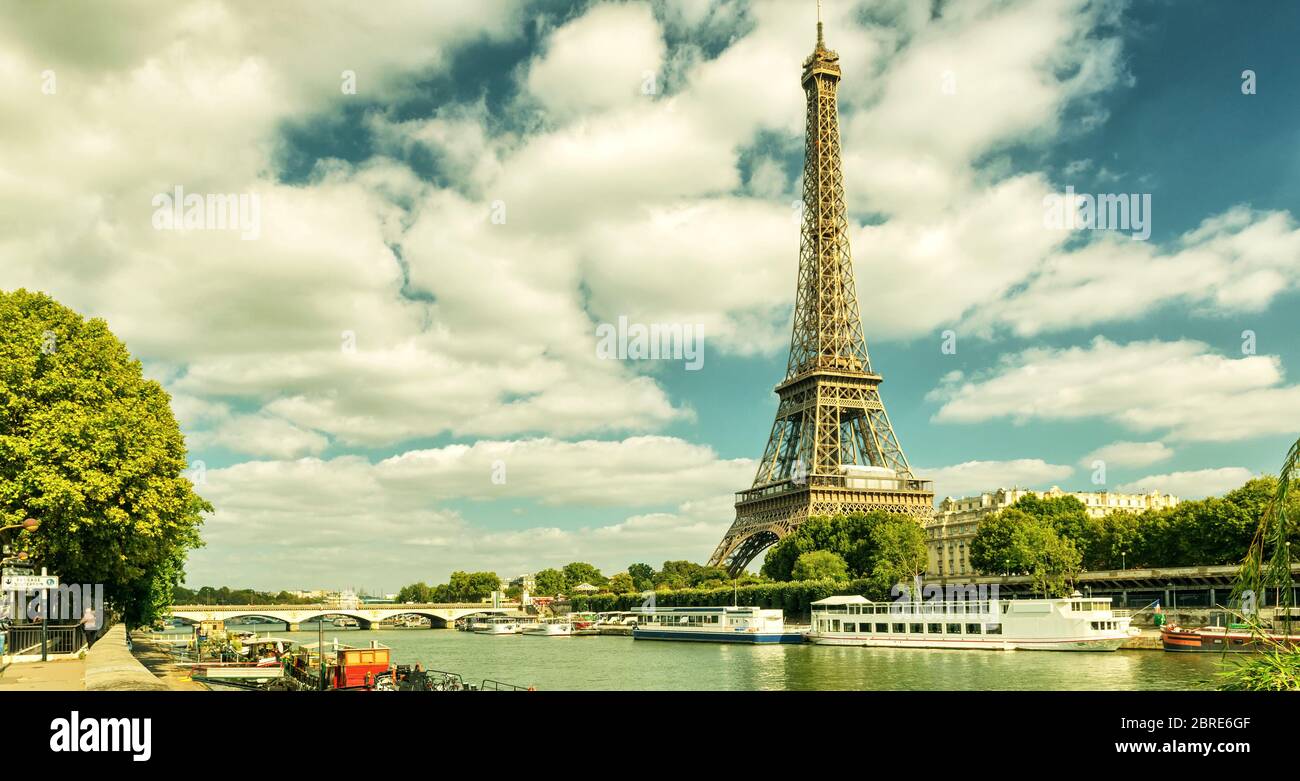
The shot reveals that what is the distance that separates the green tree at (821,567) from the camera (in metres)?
87.4

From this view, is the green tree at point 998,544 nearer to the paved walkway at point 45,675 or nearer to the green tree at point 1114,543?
the green tree at point 1114,543

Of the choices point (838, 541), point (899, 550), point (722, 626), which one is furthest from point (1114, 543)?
point (722, 626)

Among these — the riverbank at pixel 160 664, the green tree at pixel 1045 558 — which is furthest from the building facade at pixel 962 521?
the riverbank at pixel 160 664

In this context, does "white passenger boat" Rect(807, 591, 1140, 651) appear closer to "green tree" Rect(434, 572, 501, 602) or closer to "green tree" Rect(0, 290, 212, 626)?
"green tree" Rect(0, 290, 212, 626)

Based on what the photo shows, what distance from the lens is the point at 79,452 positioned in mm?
29000

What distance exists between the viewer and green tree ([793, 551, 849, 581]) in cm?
8744

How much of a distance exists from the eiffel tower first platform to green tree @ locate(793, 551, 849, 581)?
984cm

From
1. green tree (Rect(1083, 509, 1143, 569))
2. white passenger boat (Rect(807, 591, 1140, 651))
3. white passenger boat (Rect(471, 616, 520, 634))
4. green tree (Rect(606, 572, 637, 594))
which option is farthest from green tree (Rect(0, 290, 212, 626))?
green tree (Rect(606, 572, 637, 594))

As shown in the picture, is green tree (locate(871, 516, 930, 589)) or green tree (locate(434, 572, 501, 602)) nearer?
green tree (locate(871, 516, 930, 589))

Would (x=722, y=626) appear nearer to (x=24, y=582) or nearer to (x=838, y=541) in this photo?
(x=838, y=541)

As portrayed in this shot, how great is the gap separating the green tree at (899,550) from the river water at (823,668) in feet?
62.4

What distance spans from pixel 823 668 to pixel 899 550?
4071cm

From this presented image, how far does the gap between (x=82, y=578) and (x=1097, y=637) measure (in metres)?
52.8
